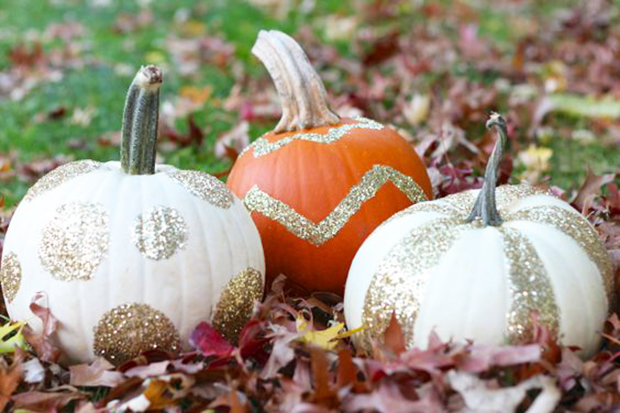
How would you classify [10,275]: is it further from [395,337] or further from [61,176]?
[395,337]

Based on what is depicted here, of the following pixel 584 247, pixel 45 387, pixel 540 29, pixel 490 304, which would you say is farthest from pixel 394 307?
pixel 540 29

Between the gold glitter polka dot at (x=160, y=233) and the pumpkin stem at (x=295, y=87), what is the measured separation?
2.29 feet

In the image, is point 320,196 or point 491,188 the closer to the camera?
point 491,188

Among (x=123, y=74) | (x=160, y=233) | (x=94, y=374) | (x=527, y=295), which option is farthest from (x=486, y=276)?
(x=123, y=74)

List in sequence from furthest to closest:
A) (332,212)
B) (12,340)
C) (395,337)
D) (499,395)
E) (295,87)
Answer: (295,87) → (332,212) → (12,340) → (395,337) → (499,395)

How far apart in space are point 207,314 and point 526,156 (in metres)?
2.28

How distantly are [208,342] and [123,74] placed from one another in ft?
14.4

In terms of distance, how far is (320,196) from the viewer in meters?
2.41

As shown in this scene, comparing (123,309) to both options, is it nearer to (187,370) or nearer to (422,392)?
(187,370)

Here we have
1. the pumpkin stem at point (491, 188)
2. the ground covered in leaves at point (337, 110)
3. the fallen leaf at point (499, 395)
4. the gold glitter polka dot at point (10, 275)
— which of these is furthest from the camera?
the gold glitter polka dot at point (10, 275)

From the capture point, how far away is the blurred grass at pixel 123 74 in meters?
4.14

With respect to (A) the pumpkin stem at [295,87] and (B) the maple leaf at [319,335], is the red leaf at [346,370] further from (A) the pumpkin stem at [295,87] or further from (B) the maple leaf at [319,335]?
(A) the pumpkin stem at [295,87]

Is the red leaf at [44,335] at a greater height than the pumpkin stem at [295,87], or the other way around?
the pumpkin stem at [295,87]

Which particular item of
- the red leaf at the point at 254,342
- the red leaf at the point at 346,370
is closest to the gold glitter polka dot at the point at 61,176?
the red leaf at the point at 254,342
